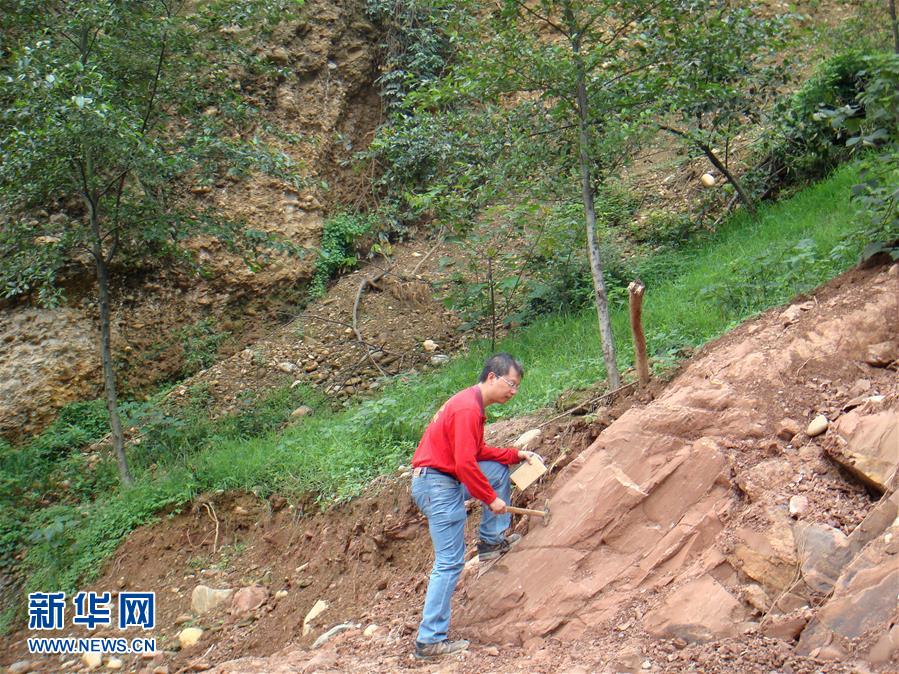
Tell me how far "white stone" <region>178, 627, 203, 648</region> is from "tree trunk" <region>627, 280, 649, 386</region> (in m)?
3.40


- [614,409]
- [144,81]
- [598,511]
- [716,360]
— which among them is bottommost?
[598,511]

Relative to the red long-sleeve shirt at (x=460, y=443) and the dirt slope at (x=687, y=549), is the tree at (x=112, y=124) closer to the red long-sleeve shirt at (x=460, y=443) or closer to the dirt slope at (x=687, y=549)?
the dirt slope at (x=687, y=549)

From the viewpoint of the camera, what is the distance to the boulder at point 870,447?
3.68 metres

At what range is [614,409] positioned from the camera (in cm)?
512

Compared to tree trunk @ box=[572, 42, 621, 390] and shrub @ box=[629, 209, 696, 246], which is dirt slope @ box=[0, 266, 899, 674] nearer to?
tree trunk @ box=[572, 42, 621, 390]

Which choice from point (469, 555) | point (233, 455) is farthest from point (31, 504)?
point (469, 555)

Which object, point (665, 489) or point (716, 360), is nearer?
point (665, 489)

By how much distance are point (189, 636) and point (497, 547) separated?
237cm

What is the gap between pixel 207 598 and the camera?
5.72 m

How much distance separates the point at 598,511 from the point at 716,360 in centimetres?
123

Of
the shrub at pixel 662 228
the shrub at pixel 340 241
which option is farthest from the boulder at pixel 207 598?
the shrub at pixel 662 228

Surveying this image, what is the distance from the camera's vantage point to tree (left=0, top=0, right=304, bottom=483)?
654cm

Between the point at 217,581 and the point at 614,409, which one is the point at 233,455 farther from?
the point at 614,409

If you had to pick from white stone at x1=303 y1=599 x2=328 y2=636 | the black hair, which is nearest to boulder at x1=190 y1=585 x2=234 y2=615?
white stone at x1=303 y1=599 x2=328 y2=636
